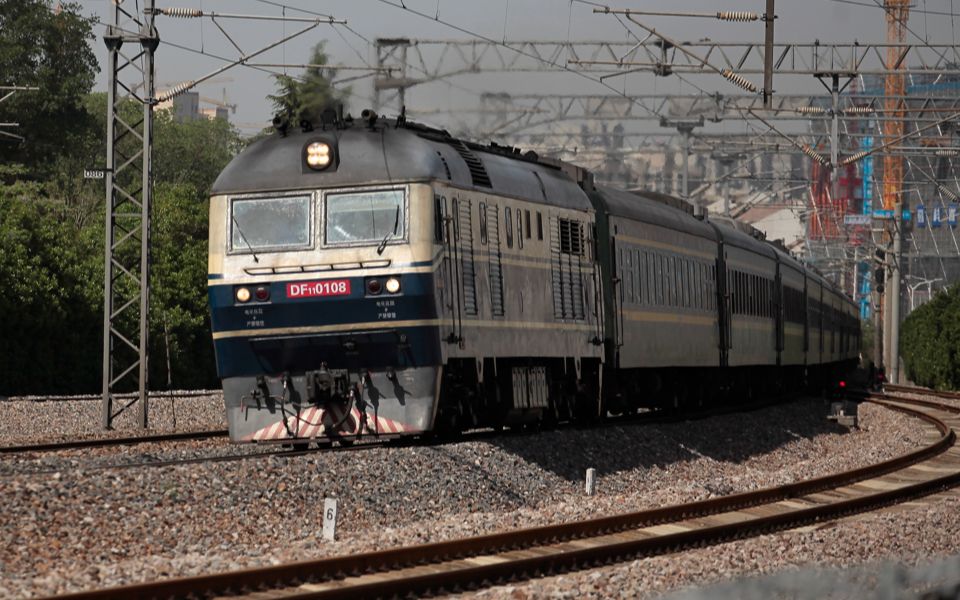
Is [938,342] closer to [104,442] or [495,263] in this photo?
[495,263]

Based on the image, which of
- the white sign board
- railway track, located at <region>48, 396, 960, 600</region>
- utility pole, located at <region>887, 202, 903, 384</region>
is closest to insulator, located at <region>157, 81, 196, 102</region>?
railway track, located at <region>48, 396, 960, 600</region>

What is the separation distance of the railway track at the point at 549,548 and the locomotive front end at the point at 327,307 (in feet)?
11.6

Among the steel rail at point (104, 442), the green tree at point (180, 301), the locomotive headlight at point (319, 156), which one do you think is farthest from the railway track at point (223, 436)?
the green tree at point (180, 301)

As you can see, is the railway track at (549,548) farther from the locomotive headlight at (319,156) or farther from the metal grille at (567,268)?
the locomotive headlight at (319,156)

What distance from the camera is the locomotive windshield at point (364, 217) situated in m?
17.9

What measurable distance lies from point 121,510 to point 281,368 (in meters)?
5.00

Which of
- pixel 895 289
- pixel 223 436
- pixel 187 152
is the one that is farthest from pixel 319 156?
pixel 187 152

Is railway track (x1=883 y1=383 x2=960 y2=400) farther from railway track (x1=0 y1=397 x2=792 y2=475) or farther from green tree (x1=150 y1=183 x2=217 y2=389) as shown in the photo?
green tree (x1=150 y1=183 x2=217 y2=389)

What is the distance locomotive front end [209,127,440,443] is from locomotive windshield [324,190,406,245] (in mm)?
11

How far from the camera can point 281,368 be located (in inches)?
712

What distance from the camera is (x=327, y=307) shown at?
704 inches

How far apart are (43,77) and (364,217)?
69483 mm

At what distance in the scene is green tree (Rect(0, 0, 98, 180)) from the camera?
8312 centimetres

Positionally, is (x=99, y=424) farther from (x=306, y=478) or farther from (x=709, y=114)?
(x=709, y=114)
